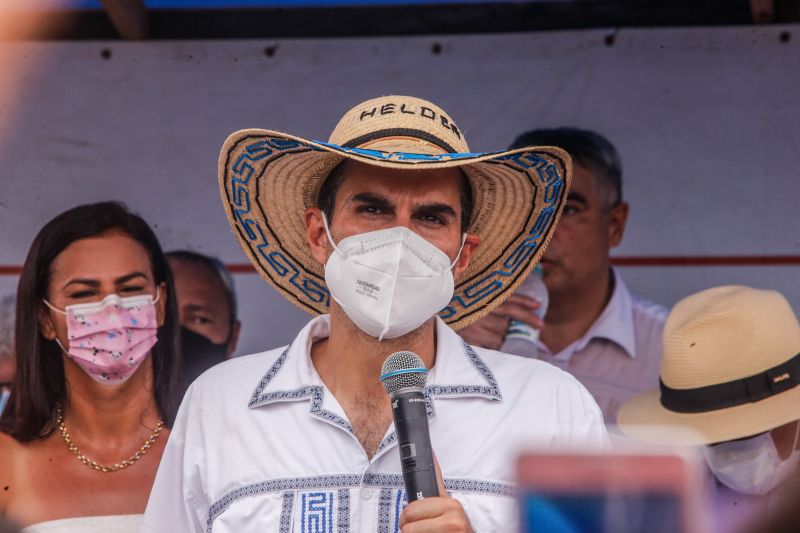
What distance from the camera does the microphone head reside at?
6.30 feet

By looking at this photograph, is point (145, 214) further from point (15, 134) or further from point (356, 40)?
point (356, 40)

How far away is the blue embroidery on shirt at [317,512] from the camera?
243 cm


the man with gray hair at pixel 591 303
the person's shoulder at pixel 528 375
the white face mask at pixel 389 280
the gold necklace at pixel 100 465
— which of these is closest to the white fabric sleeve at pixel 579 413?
the person's shoulder at pixel 528 375

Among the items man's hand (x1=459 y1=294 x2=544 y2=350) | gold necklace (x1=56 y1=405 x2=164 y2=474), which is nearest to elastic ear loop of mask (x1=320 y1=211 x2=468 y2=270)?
man's hand (x1=459 y1=294 x2=544 y2=350)

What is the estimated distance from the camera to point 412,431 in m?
1.84

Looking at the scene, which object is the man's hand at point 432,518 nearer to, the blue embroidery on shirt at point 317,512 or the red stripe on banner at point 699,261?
the blue embroidery on shirt at point 317,512

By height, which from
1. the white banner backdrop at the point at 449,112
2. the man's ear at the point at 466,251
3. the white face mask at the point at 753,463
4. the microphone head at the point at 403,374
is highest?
the white banner backdrop at the point at 449,112

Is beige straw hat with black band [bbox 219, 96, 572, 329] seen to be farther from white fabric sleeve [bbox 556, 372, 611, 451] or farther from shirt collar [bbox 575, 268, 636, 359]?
shirt collar [bbox 575, 268, 636, 359]

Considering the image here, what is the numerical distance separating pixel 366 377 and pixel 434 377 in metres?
0.16

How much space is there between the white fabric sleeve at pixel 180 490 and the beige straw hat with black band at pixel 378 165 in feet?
1.94

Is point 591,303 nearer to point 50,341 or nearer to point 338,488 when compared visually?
point 338,488

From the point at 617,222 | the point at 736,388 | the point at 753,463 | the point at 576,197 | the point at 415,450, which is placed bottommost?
the point at 753,463

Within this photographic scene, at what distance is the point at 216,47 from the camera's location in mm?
4121

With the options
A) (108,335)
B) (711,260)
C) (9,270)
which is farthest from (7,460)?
(711,260)
